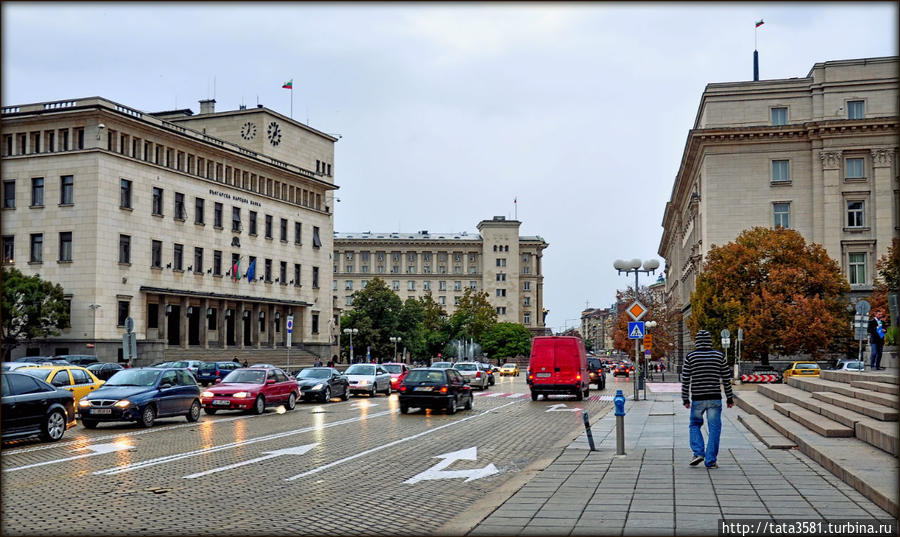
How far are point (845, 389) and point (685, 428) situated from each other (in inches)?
145

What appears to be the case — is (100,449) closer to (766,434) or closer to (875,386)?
(766,434)

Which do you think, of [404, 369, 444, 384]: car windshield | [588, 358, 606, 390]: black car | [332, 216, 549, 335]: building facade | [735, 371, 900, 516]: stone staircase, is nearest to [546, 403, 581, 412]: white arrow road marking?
[404, 369, 444, 384]: car windshield

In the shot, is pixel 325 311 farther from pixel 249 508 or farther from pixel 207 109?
pixel 249 508

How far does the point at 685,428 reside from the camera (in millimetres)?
20578

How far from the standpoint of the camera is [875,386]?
1739 centimetres

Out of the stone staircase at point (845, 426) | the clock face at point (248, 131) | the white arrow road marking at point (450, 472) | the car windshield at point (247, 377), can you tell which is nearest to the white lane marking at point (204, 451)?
the white arrow road marking at point (450, 472)

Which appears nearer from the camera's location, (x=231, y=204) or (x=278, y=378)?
(x=278, y=378)

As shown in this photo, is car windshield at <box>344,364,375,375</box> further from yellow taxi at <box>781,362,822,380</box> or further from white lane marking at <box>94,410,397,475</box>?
yellow taxi at <box>781,362,822,380</box>

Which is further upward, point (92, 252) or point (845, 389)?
point (92, 252)

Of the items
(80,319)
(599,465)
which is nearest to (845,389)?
(599,465)

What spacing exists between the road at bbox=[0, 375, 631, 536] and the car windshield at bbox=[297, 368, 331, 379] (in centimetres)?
1097

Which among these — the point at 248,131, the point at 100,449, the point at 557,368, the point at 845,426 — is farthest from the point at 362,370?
the point at 248,131

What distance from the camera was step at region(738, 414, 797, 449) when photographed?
15.6 metres

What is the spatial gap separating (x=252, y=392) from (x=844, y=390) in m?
17.4
